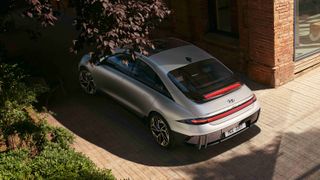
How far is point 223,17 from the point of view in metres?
12.6

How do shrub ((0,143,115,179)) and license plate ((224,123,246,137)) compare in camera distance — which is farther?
license plate ((224,123,246,137))

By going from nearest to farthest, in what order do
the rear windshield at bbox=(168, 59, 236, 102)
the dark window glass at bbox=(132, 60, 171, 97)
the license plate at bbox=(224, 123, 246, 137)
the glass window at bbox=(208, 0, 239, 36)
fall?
the license plate at bbox=(224, 123, 246, 137), the rear windshield at bbox=(168, 59, 236, 102), the dark window glass at bbox=(132, 60, 171, 97), the glass window at bbox=(208, 0, 239, 36)

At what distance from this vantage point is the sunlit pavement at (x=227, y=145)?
775 cm

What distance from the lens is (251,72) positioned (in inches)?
437

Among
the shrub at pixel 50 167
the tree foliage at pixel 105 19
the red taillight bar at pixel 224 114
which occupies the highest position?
the tree foliage at pixel 105 19

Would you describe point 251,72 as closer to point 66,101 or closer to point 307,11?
point 307,11

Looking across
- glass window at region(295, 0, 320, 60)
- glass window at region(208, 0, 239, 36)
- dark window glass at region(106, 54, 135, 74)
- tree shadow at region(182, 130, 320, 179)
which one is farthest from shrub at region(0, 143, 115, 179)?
glass window at region(208, 0, 239, 36)

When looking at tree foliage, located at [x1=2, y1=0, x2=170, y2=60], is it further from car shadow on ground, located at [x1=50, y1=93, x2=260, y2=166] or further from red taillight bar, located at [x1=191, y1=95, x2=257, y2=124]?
car shadow on ground, located at [x1=50, y1=93, x2=260, y2=166]

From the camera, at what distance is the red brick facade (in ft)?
33.2

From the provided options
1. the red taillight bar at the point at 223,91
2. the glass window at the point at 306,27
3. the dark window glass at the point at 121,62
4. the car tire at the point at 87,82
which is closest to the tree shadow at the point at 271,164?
the red taillight bar at the point at 223,91

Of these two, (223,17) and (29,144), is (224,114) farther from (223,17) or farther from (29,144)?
(223,17)

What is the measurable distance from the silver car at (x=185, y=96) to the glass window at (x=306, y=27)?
318 cm

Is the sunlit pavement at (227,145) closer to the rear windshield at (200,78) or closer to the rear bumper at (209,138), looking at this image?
the rear bumper at (209,138)

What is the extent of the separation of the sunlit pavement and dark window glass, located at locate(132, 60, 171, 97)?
112 cm
